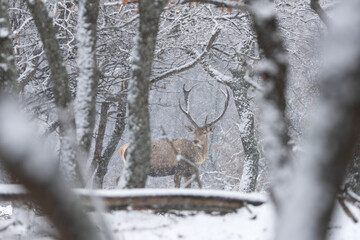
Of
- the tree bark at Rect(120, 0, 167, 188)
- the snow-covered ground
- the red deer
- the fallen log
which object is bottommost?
the red deer

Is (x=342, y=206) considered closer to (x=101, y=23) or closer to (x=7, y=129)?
(x=7, y=129)

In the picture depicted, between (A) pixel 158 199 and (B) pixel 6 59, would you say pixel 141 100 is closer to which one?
(A) pixel 158 199

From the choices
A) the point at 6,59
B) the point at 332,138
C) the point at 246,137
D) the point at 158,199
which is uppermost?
the point at 6,59

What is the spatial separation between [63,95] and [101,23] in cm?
525

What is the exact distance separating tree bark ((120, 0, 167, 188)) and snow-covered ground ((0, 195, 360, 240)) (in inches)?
21.6

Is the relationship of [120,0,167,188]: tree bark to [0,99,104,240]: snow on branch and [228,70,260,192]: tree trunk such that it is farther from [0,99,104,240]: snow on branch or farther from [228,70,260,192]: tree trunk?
[228,70,260,192]: tree trunk

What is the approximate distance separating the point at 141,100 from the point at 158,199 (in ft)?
2.84

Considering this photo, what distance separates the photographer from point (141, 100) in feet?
10.5

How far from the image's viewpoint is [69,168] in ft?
10.7

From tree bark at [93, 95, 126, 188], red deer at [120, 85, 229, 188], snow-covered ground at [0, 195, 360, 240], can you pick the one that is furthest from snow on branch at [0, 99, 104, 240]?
red deer at [120, 85, 229, 188]

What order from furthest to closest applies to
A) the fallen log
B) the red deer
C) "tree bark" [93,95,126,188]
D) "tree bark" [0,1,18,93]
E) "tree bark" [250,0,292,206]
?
the red deer → "tree bark" [93,95,126,188] → "tree bark" [0,1,18,93] → the fallen log → "tree bark" [250,0,292,206]

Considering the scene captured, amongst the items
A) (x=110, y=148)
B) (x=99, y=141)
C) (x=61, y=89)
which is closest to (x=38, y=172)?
(x=61, y=89)

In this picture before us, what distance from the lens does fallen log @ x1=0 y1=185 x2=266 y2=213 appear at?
8.56ft

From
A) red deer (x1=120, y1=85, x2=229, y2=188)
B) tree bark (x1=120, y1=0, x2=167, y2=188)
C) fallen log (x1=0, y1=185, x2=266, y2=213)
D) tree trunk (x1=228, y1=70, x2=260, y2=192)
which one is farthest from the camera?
tree trunk (x1=228, y1=70, x2=260, y2=192)
